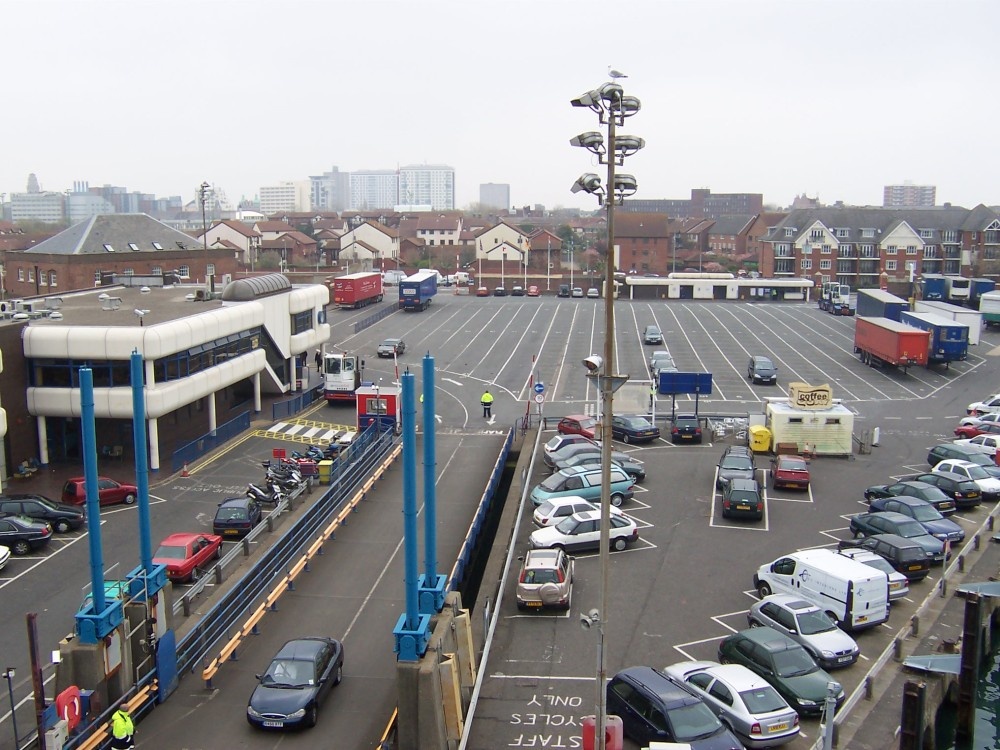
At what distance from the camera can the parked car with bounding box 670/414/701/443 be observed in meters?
34.8

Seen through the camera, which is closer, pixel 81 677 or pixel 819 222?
pixel 81 677

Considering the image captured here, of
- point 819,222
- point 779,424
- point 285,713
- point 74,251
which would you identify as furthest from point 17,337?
point 819,222

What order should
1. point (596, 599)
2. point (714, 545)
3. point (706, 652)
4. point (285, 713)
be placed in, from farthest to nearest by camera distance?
point (714, 545), point (596, 599), point (706, 652), point (285, 713)

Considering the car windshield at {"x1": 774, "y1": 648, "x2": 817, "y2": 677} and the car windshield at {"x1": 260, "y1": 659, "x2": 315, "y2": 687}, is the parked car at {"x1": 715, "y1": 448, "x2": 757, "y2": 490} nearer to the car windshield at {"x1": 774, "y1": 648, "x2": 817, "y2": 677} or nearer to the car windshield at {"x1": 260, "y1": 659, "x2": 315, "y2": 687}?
the car windshield at {"x1": 774, "y1": 648, "x2": 817, "y2": 677}

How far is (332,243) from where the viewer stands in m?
117

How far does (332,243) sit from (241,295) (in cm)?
7829

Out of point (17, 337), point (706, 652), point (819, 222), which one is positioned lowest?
point (706, 652)

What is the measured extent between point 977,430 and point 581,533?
20.6 m

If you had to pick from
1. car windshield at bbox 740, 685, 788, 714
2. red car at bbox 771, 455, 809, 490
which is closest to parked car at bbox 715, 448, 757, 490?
red car at bbox 771, 455, 809, 490

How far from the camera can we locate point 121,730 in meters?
14.5

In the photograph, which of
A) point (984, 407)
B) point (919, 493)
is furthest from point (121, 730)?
point (984, 407)

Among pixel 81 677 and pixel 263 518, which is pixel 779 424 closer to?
pixel 263 518

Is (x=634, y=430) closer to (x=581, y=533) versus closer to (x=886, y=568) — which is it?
(x=581, y=533)

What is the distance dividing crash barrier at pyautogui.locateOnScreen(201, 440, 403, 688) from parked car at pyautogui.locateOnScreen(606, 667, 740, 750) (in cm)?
767
